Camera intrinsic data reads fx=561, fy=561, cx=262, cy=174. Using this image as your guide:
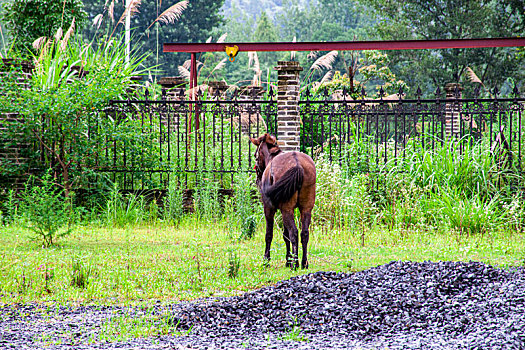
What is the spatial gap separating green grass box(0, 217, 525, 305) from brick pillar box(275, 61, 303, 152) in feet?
6.10

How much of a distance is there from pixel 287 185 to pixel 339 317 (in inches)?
71.8

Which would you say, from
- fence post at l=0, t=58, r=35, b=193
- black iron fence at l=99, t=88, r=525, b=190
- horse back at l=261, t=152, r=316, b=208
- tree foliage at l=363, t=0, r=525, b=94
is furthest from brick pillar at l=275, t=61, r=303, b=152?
tree foliage at l=363, t=0, r=525, b=94

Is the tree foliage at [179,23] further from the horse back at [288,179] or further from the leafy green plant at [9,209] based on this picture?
the horse back at [288,179]

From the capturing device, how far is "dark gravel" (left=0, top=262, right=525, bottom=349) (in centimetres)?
412

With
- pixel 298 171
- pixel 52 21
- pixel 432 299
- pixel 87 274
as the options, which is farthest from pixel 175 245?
pixel 52 21

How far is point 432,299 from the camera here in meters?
4.94

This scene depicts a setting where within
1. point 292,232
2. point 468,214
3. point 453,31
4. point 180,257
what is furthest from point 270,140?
point 453,31

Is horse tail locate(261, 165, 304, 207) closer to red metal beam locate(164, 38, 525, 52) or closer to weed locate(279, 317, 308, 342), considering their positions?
weed locate(279, 317, 308, 342)

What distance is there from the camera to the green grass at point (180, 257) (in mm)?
5691

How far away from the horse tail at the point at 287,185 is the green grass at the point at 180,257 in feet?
2.80

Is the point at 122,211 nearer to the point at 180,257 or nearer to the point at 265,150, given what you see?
the point at 180,257

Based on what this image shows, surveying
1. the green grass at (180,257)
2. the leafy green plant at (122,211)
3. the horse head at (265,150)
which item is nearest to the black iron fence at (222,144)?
the leafy green plant at (122,211)

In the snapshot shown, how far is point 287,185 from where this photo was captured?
20.1 feet

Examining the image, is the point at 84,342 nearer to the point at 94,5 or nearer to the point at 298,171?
the point at 298,171
